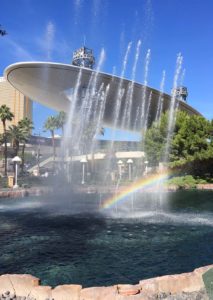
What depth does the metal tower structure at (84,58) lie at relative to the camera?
194 ft

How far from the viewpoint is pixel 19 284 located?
22.5 feet

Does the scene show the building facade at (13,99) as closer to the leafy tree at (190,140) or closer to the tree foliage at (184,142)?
the tree foliage at (184,142)

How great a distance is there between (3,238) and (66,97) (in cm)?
5552

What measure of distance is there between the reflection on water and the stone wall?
1.59m

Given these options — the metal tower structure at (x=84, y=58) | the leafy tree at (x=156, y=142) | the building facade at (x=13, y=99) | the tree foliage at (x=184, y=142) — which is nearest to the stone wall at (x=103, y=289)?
the tree foliage at (x=184, y=142)

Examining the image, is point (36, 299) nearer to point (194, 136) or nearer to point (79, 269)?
point (79, 269)

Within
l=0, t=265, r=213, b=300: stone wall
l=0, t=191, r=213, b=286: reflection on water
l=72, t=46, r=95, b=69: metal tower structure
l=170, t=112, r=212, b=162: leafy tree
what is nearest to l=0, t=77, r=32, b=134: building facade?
l=72, t=46, r=95, b=69: metal tower structure

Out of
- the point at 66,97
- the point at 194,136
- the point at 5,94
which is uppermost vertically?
the point at 5,94

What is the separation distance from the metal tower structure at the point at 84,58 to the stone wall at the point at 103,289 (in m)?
54.1

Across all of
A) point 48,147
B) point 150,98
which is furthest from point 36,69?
point 48,147

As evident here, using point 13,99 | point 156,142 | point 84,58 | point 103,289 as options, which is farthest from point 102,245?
point 13,99

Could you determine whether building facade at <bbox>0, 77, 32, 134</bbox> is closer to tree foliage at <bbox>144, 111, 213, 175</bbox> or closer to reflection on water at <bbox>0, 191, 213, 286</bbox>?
tree foliage at <bbox>144, 111, 213, 175</bbox>

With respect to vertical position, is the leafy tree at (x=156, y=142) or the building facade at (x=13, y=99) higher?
the building facade at (x=13, y=99)

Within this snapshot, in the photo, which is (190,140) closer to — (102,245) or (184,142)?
(184,142)
